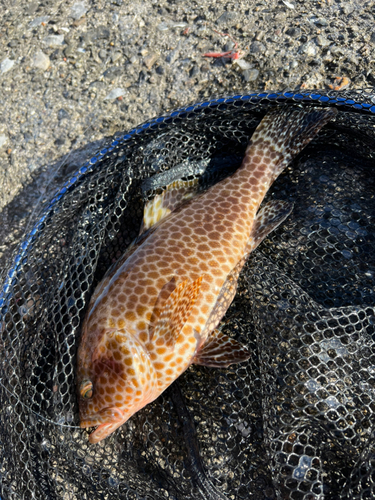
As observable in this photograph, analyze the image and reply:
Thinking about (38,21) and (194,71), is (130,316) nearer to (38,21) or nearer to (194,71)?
(194,71)

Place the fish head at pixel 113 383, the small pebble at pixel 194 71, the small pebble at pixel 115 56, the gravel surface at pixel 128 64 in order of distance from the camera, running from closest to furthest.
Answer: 1. the fish head at pixel 113 383
2. the gravel surface at pixel 128 64
3. the small pebble at pixel 194 71
4. the small pebble at pixel 115 56

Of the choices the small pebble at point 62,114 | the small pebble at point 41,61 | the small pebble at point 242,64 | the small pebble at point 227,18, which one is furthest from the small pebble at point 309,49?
the small pebble at point 41,61

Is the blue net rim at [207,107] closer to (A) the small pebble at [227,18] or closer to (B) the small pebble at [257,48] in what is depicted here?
(B) the small pebble at [257,48]

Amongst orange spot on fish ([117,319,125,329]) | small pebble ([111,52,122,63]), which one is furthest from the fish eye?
small pebble ([111,52,122,63])

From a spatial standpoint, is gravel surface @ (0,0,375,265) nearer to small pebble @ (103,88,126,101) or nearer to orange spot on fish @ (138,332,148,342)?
small pebble @ (103,88,126,101)

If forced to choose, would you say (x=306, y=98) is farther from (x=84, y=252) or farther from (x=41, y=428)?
(x=41, y=428)

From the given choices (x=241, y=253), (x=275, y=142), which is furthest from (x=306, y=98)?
(x=241, y=253)
